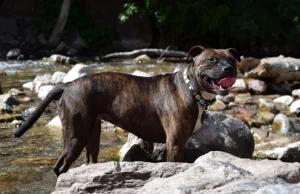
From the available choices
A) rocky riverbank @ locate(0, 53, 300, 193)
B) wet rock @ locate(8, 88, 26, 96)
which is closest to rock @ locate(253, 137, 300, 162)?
rocky riverbank @ locate(0, 53, 300, 193)

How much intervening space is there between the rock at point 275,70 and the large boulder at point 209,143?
21.2ft

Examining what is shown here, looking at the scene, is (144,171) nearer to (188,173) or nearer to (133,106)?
(188,173)

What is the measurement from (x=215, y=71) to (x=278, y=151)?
7.25 ft

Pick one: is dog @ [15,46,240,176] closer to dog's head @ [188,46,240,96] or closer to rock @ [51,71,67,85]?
dog's head @ [188,46,240,96]

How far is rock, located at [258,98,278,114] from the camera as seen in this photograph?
11023 mm

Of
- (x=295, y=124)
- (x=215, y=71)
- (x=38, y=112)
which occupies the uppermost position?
(x=215, y=71)

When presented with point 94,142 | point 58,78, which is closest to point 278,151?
point 94,142

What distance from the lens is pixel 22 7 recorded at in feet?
84.7

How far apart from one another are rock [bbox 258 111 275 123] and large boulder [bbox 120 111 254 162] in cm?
329

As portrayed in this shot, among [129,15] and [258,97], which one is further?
[129,15]

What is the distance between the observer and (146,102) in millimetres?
5746

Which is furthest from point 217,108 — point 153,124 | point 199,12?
point 199,12

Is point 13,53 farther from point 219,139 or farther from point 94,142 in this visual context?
point 94,142

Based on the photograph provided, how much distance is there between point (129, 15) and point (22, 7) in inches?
222
